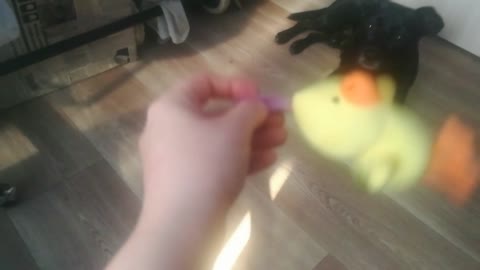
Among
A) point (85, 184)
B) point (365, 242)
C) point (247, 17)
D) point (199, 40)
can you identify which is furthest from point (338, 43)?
point (85, 184)

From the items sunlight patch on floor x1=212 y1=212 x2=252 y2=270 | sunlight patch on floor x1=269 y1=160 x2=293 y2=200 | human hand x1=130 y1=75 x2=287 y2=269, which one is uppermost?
human hand x1=130 y1=75 x2=287 y2=269

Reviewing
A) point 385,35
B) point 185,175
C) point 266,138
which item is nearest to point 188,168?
point 185,175

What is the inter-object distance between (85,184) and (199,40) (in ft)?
1.82

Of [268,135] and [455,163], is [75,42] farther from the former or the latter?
[455,163]

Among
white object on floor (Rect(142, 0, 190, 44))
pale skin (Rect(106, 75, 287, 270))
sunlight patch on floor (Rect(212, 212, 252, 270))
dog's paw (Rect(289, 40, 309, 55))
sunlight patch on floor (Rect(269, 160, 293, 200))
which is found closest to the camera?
pale skin (Rect(106, 75, 287, 270))

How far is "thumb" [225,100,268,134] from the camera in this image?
1.27 feet

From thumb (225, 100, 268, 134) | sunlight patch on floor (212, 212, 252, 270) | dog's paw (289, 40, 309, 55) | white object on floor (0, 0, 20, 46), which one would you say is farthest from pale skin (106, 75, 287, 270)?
dog's paw (289, 40, 309, 55)

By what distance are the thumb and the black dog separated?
74 cm

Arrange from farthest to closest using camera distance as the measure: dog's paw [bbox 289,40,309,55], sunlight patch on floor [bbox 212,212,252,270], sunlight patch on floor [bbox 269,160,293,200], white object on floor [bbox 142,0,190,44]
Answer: dog's paw [bbox 289,40,309,55] → white object on floor [bbox 142,0,190,44] → sunlight patch on floor [bbox 269,160,293,200] → sunlight patch on floor [bbox 212,212,252,270]

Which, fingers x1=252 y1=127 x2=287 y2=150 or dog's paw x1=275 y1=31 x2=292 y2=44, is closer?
fingers x1=252 y1=127 x2=287 y2=150

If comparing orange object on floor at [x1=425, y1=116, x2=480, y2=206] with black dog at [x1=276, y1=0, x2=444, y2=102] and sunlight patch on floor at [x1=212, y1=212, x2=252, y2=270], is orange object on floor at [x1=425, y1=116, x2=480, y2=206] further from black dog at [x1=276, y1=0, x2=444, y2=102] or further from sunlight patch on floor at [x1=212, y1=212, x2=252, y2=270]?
sunlight patch on floor at [x1=212, y1=212, x2=252, y2=270]

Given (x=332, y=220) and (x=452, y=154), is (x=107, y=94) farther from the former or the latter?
(x=452, y=154)

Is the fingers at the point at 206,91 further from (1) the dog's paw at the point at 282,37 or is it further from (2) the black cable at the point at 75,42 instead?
(1) the dog's paw at the point at 282,37

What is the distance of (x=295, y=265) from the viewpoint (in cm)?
84
